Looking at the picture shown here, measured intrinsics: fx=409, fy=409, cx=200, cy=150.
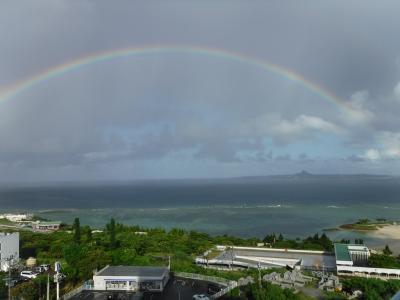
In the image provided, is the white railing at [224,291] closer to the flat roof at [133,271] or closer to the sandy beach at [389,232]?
the flat roof at [133,271]

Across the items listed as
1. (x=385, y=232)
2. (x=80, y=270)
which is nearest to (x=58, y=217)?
(x=385, y=232)

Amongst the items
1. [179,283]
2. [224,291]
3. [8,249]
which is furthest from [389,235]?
[8,249]

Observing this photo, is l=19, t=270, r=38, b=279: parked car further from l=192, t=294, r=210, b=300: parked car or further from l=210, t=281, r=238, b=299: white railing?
l=210, t=281, r=238, b=299: white railing

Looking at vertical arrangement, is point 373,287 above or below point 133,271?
below

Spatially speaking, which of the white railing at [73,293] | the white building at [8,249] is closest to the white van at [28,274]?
the white building at [8,249]

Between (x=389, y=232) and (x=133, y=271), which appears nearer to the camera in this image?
(x=133, y=271)

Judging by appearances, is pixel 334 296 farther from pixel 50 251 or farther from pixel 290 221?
pixel 290 221

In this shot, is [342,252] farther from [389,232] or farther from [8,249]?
[389,232]
